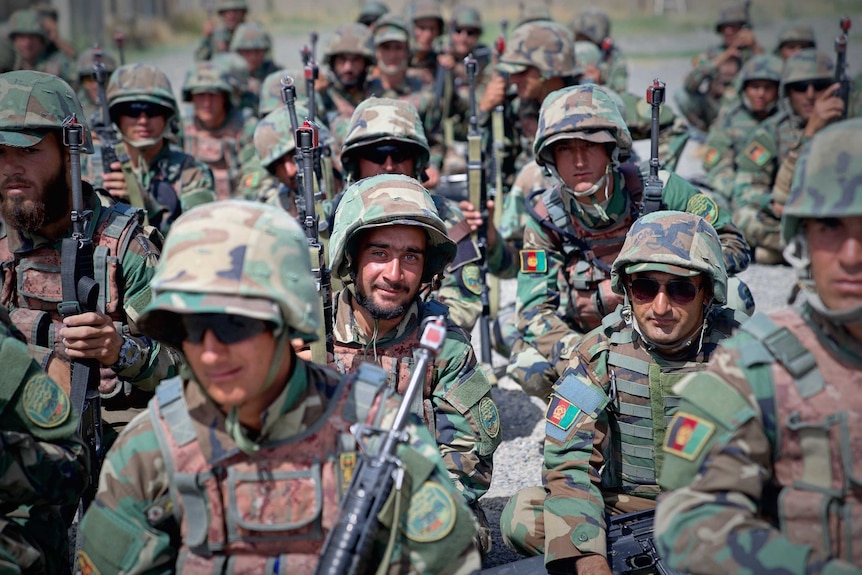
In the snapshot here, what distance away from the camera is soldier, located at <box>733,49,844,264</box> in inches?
425

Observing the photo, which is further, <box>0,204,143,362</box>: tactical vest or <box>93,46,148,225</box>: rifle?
<box>93,46,148,225</box>: rifle

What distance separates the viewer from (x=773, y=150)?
35.9ft

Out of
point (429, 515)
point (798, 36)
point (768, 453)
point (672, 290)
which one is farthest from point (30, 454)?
point (798, 36)

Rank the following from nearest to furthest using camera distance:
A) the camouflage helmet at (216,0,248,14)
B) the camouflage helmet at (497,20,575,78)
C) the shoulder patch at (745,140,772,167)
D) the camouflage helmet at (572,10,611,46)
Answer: the camouflage helmet at (497,20,575,78) < the shoulder patch at (745,140,772,167) < the camouflage helmet at (572,10,611,46) < the camouflage helmet at (216,0,248,14)

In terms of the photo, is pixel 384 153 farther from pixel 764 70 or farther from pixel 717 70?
pixel 717 70

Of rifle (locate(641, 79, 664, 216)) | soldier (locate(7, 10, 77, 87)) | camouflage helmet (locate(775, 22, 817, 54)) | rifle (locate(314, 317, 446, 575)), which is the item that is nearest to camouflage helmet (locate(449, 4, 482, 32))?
camouflage helmet (locate(775, 22, 817, 54))

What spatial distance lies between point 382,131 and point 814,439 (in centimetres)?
383

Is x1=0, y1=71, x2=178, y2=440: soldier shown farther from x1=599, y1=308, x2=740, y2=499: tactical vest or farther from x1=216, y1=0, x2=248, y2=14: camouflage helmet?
x1=216, y1=0, x2=248, y2=14: camouflage helmet

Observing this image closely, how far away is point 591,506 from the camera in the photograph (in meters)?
4.08

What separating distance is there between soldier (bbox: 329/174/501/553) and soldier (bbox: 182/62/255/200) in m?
6.53

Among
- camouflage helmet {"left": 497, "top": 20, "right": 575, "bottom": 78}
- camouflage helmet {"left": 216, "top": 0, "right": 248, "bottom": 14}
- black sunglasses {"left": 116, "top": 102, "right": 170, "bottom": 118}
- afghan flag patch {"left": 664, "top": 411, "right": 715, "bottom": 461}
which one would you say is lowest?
afghan flag patch {"left": 664, "top": 411, "right": 715, "bottom": 461}

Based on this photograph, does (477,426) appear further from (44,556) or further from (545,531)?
(44,556)

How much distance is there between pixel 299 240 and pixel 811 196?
1462 millimetres

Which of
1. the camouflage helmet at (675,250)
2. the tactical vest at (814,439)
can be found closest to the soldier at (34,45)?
the camouflage helmet at (675,250)
